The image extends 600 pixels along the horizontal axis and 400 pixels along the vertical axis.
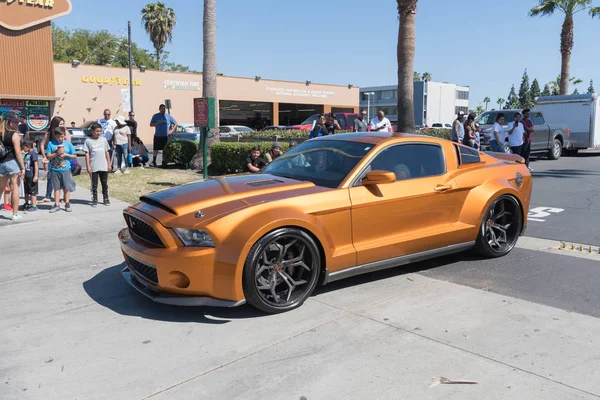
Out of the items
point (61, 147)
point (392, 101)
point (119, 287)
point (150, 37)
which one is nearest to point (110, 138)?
point (61, 147)

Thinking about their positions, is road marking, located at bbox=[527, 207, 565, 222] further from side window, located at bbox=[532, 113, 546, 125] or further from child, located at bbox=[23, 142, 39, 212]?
side window, located at bbox=[532, 113, 546, 125]

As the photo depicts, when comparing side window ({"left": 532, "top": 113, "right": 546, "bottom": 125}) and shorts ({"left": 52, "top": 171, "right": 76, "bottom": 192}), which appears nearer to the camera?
shorts ({"left": 52, "top": 171, "right": 76, "bottom": 192})

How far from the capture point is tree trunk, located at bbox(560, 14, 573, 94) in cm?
3089

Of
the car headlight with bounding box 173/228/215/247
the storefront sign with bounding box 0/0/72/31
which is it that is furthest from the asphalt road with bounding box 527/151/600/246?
the storefront sign with bounding box 0/0/72/31

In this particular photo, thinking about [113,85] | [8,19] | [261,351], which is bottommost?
[261,351]

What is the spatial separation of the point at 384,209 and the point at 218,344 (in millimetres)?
2067

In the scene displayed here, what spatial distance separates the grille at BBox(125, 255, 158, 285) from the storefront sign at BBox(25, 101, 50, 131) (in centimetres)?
3112

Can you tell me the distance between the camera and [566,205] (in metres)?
9.77

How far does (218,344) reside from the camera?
389 cm

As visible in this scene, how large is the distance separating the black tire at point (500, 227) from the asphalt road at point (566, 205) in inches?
53.9

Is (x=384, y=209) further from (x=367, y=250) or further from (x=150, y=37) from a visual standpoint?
(x=150, y=37)

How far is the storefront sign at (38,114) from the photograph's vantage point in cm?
3170

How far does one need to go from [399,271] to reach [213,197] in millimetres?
2308

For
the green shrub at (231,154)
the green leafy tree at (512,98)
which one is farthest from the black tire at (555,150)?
the green leafy tree at (512,98)
